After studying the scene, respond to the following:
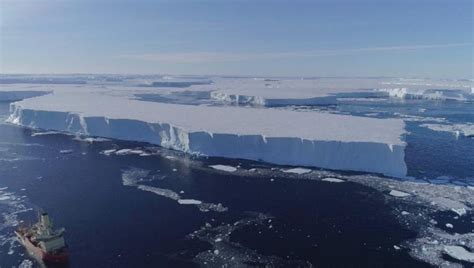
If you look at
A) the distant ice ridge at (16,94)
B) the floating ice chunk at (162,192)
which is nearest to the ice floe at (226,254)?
the floating ice chunk at (162,192)

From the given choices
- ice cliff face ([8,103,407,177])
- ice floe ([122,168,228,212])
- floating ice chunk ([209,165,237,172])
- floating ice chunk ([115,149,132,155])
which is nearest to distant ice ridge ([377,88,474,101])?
ice cliff face ([8,103,407,177])

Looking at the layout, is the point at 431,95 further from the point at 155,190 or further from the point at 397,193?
the point at 155,190

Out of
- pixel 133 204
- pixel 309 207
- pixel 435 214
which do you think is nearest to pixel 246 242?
pixel 309 207

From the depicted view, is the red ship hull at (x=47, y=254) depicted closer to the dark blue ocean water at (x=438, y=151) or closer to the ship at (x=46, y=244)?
the ship at (x=46, y=244)

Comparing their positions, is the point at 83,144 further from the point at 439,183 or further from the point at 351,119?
the point at 439,183

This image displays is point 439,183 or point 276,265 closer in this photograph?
point 276,265

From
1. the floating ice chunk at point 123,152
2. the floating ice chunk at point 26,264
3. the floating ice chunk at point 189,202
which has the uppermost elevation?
the floating ice chunk at point 123,152
